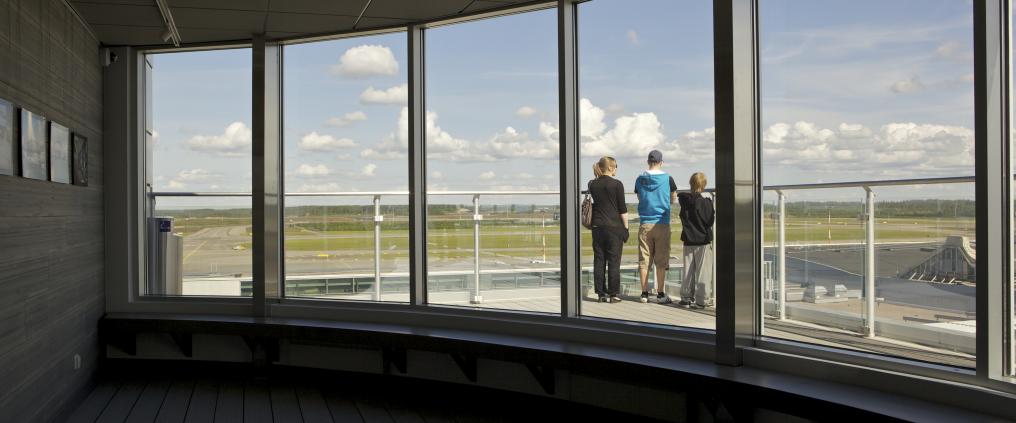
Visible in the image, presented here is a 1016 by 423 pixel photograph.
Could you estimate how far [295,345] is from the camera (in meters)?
5.45

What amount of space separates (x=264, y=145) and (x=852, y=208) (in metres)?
3.81

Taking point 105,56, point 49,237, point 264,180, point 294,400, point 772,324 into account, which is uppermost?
point 105,56

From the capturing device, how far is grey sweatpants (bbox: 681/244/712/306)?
4012 mm

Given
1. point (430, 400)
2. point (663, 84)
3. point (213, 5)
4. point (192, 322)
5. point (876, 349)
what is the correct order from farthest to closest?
point (192, 322)
point (430, 400)
point (213, 5)
point (663, 84)
point (876, 349)

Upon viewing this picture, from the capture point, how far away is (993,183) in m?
2.87

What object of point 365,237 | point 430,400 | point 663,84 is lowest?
point 430,400

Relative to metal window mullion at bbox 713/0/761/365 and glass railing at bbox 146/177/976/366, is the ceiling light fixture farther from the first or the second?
metal window mullion at bbox 713/0/761/365

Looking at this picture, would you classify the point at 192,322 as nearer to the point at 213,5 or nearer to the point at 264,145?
the point at 264,145

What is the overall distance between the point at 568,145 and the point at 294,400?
7.39 feet

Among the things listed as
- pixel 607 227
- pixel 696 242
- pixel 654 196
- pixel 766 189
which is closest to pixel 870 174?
pixel 766 189

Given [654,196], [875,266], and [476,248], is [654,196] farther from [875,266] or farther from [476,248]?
[476,248]

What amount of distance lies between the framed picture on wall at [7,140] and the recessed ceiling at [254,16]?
1128 mm

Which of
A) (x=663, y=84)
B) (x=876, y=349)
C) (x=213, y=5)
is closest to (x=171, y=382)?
(x=213, y=5)

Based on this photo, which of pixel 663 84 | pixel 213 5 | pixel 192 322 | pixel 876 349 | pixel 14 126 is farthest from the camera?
pixel 192 322
